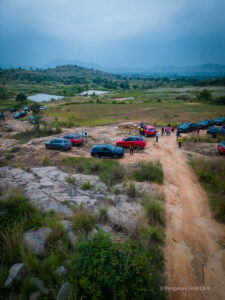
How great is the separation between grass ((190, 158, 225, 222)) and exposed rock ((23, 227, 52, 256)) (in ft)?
26.4

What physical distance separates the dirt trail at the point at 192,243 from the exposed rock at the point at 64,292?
9.90 feet

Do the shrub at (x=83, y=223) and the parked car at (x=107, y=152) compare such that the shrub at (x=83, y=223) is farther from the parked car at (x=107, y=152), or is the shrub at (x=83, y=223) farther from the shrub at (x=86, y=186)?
the parked car at (x=107, y=152)

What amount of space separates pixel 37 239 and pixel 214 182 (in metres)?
11.1

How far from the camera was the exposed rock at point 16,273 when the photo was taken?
438 cm

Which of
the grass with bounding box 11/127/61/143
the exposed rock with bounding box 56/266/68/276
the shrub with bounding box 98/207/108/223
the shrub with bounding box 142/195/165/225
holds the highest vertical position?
the exposed rock with bounding box 56/266/68/276

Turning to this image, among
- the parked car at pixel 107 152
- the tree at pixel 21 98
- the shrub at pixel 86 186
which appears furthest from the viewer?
the tree at pixel 21 98

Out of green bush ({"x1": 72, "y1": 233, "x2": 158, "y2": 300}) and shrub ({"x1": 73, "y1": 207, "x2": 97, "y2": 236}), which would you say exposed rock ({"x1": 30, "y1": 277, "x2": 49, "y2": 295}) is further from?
shrub ({"x1": 73, "y1": 207, "x2": 97, "y2": 236})

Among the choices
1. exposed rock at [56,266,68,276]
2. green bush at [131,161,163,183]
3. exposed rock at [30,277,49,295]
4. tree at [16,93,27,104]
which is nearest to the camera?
exposed rock at [30,277,49,295]

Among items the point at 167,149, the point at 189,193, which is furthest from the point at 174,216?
the point at 167,149

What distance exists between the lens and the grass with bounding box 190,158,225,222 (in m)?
8.58

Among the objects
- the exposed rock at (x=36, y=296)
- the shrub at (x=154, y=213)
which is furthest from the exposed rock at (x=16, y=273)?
the shrub at (x=154, y=213)

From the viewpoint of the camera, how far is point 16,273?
449cm

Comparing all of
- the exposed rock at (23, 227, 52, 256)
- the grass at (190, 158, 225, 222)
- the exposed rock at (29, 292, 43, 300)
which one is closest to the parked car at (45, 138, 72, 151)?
the grass at (190, 158, 225, 222)

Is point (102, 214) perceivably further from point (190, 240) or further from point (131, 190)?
point (190, 240)
